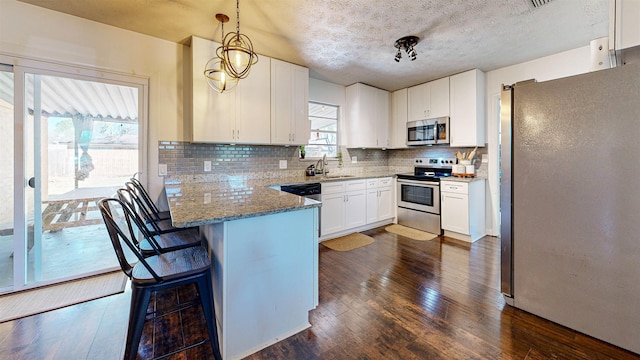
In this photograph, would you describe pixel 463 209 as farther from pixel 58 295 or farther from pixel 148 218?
pixel 58 295

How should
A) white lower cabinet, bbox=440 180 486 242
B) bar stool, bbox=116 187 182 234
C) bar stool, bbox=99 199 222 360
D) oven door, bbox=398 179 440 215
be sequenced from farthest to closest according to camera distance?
oven door, bbox=398 179 440 215, white lower cabinet, bbox=440 180 486 242, bar stool, bbox=116 187 182 234, bar stool, bbox=99 199 222 360

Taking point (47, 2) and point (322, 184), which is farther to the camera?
point (322, 184)

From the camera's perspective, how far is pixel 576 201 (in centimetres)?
164

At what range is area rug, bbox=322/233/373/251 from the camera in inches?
131

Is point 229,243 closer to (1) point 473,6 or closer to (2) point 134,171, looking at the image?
(2) point 134,171

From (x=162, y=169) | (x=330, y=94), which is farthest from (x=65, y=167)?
(x=330, y=94)

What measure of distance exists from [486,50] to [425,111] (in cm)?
132

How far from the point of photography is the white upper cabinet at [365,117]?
4340 mm

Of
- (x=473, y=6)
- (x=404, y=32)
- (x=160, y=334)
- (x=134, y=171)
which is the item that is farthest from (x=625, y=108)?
(x=134, y=171)

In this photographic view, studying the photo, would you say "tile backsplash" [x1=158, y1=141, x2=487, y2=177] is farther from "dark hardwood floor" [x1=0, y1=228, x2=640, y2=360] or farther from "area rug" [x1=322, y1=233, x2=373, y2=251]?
"dark hardwood floor" [x1=0, y1=228, x2=640, y2=360]

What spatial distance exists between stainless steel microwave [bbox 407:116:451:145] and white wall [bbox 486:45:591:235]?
597mm

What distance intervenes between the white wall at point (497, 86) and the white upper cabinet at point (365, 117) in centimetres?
166

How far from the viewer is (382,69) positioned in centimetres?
367

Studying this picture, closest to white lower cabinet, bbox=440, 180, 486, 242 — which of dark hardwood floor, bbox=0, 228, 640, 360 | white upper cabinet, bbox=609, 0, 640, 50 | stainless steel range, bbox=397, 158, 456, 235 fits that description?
stainless steel range, bbox=397, 158, 456, 235
